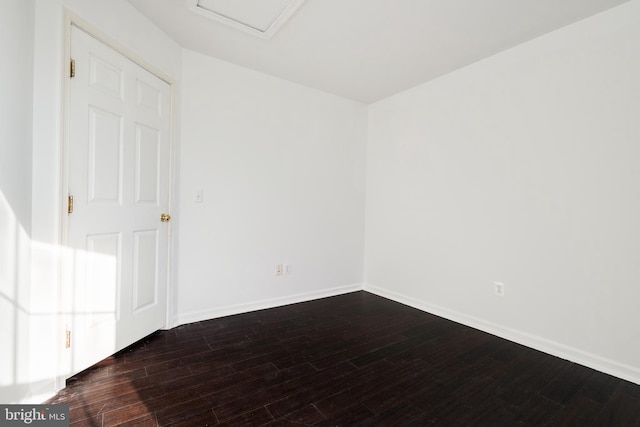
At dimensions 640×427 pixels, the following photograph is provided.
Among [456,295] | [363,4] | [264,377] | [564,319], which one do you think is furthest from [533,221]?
[264,377]

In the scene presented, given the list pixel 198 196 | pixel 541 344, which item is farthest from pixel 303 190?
pixel 541 344

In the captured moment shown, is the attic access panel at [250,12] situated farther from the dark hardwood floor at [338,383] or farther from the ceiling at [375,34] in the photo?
the dark hardwood floor at [338,383]

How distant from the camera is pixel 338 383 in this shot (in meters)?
1.86

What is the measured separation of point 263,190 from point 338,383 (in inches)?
79.6

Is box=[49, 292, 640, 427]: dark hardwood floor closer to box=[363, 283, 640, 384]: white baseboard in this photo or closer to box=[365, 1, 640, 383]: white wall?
box=[363, 283, 640, 384]: white baseboard

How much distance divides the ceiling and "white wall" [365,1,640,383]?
0.25 metres

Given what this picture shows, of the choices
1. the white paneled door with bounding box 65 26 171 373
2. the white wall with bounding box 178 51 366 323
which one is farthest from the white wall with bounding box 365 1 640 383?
the white paneled door with bounding box 65 26 171 373

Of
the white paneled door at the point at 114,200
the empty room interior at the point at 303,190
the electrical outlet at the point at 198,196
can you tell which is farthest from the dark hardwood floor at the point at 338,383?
the electrical outlet at the point at 198,196

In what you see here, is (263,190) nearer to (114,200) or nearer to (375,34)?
(114,200)

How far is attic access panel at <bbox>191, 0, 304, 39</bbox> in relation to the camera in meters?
2.05

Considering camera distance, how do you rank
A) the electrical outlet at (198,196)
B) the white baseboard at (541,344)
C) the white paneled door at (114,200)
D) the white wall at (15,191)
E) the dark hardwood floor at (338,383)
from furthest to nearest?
the electrical outlet at (198,196) → the white baseboard at (541,344) → the white paneled door at (114,200) → the dark hardwood floor at (338,383) → the white wall at (15,191)

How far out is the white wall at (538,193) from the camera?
2035 millimetres

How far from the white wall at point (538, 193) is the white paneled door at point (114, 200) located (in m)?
2.63

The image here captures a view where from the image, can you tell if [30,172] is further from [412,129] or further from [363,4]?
[412,129]
